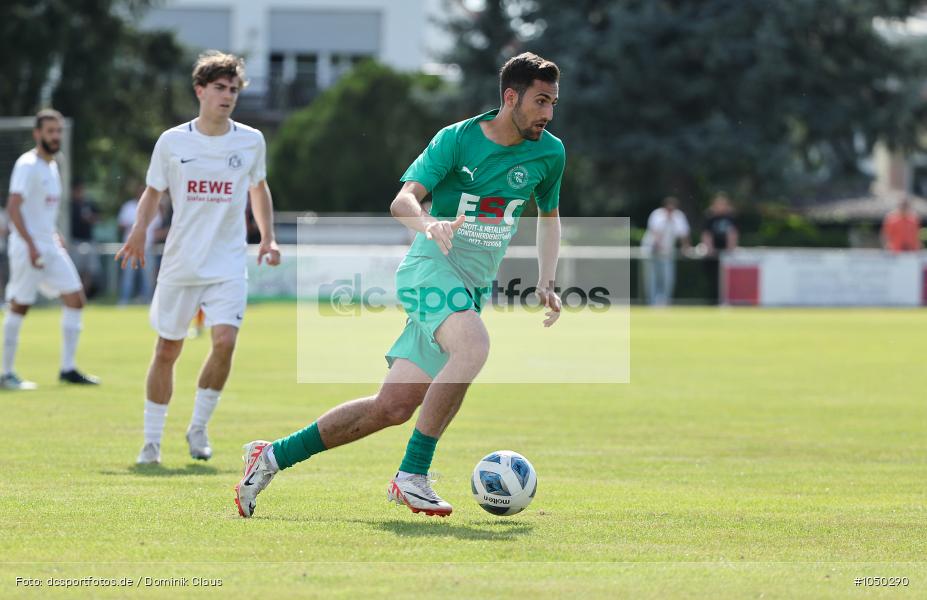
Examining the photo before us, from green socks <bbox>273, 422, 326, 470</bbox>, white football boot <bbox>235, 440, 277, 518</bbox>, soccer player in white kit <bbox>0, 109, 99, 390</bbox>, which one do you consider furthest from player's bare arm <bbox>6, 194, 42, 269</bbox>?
green socks <bbox>273, 422, 326, 470</bbox>

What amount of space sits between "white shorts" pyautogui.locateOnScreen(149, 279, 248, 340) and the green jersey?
7.84ft

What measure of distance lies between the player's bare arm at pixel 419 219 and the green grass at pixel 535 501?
4.14ft

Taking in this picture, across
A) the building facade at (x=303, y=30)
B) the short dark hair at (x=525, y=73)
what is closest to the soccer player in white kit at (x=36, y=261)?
the short dark hair at (x=525, y=73)

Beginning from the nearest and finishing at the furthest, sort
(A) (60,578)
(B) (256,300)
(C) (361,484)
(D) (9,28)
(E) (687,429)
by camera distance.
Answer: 1. (A) (60,578)
2. (C) (361,484)
3. (E) (687,429)
4. (B) (256,300)
5. (D) (9,28)

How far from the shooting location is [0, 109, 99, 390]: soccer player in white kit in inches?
552

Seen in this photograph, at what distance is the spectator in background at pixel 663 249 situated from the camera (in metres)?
32.6

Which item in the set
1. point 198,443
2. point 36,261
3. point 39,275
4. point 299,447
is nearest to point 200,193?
point 198,443

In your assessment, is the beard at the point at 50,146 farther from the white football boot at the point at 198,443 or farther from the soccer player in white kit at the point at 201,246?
the white football boot at the point at 198,443

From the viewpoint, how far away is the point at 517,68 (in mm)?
6949

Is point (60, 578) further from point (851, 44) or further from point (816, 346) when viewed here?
point (851, 44)

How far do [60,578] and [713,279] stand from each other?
2935cm

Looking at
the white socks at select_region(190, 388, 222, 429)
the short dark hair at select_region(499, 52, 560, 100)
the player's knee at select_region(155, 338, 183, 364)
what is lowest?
the white socks at select_region(190, 388, 222, 429)

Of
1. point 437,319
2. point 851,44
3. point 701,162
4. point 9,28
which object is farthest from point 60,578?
point 851,44

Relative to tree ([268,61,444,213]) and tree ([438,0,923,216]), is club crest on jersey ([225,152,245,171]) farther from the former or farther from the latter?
tree ([268,61,444,213])
